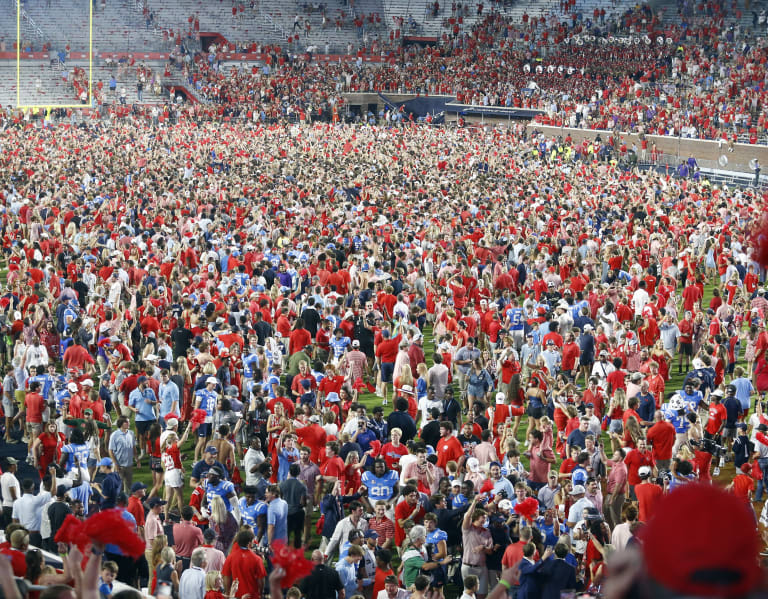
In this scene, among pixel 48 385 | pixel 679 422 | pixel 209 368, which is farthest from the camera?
pixel 209 368

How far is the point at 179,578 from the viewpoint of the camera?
790cm

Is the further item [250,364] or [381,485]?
[250,364]

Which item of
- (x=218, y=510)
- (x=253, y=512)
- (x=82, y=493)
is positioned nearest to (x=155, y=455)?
(x=82, y=493)

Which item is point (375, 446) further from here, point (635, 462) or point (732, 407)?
point (732, 407)

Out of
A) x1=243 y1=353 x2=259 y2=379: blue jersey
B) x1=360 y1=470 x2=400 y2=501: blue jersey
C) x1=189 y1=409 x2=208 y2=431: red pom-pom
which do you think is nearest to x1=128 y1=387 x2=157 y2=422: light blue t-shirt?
x1=189 y1=409 x2=208 y2=431: red pom-pom

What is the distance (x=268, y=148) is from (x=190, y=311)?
21380mm

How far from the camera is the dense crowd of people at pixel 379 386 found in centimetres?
768

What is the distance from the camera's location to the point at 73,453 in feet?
31.6

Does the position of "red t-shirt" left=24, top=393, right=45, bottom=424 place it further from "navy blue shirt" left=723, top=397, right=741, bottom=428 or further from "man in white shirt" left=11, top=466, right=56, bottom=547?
"navy blue shirt" left=723, top=397, right=741, bottom=428

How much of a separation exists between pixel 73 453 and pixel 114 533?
6611mm

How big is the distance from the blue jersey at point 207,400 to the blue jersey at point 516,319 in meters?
4.92

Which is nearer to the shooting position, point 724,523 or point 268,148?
point 724,523

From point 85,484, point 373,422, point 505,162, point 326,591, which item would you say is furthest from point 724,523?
point 505,162

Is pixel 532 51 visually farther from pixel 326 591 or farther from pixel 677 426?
pixel 326 591
